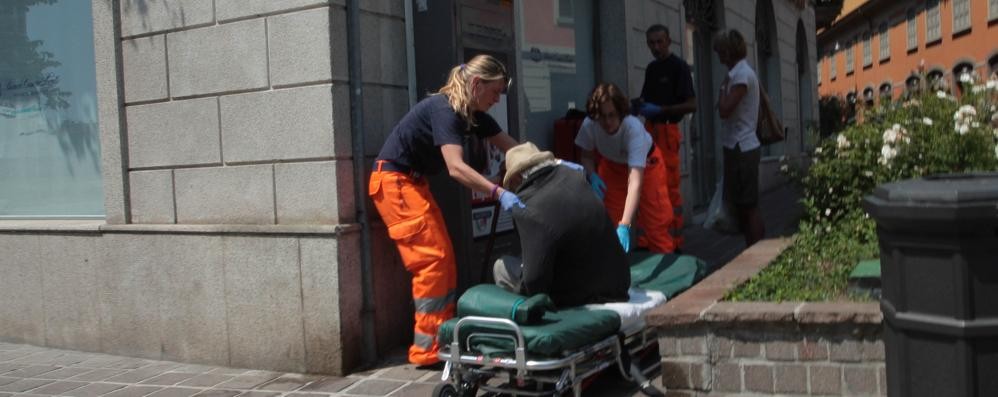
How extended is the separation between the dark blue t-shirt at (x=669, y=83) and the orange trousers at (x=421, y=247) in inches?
99.7

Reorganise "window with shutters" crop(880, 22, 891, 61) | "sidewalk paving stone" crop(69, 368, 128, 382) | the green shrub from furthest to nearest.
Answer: "window with shutters" crop(880, 22, 891, 61) < "sidewalk paving stone" crop(69, 368, 128, 382) < the green shrub

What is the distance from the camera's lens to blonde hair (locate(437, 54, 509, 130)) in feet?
17.0

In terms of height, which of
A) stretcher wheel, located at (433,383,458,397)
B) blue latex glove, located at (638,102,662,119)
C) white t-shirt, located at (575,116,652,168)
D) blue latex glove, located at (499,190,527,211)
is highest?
blue latex glove, located at (638,102,662,119)

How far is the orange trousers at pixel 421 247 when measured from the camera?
207 inches

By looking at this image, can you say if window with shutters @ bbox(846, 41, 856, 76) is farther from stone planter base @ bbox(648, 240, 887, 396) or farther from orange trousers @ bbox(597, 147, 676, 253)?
stone planter base @ bbox(648, 240, 887, 396)

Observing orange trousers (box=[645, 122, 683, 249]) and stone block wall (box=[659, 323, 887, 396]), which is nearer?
stone block wall (box=[659, 323, 887, 396])

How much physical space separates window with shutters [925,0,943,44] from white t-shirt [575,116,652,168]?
36106mm

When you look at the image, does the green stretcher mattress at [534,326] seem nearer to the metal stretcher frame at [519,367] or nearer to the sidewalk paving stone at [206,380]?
the metal stretcher frame at [519,367]

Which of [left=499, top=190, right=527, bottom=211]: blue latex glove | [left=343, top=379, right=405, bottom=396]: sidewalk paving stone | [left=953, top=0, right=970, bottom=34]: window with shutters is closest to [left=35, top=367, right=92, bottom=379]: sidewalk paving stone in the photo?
[left=343, top=379, right=405, bottom=396]: sidewalk paving stone

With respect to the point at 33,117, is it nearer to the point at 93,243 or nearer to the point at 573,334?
the point at 93,243

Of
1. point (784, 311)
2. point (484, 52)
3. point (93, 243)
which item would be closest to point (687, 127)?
point (484, 52)

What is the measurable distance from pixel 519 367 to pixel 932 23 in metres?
39.7

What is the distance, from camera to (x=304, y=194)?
5660 millimetres

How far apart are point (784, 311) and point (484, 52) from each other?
124 inches
